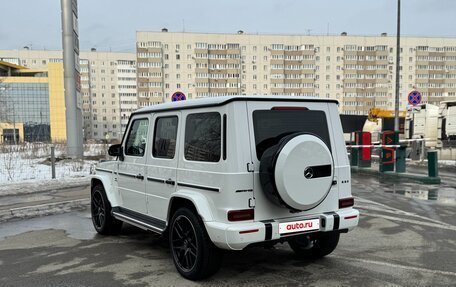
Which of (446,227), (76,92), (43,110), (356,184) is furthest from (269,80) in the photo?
(446,227)

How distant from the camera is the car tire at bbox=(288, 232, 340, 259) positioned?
16.6ft

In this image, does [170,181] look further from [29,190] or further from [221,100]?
[29,190]

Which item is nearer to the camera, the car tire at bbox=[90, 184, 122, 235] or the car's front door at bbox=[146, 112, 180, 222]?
the car's front door at bbox=[146, 112, 180, 222]

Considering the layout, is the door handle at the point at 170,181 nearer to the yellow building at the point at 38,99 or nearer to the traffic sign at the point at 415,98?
the traffic sign at the point at 415,98

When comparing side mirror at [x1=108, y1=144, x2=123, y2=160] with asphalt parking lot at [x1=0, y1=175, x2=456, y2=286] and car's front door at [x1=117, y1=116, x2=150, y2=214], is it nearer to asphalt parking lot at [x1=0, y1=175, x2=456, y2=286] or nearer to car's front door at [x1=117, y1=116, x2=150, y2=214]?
car's front door at [x1=117, y1=116, x2=150, y2=214]

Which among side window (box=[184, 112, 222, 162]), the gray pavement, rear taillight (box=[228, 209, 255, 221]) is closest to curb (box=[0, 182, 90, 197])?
the gray pavement

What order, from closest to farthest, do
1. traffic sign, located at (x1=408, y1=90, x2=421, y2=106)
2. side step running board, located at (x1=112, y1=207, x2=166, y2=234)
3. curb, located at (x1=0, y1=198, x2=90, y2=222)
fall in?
side step running board, located at (x1=112, y1=207, x2=166, y2=234) → curb, located at (x1=0, y1=198, x2=90, y2=222) → traffic sign, located at (x1=408, y1=90, x2=421, y2=106)

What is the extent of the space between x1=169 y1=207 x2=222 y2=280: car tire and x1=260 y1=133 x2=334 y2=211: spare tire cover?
0.82 m

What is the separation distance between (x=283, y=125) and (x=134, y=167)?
239cm

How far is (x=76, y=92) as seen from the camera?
814 inches

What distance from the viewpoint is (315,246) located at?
5148 mm

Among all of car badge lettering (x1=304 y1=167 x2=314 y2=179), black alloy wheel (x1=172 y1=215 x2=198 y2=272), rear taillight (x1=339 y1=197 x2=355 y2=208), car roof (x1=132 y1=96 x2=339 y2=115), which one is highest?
car roof (x1=132 y1=96 x2=339 y2=115)

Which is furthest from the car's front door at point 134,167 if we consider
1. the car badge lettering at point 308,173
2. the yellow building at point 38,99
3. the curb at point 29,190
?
the yellow building at point 38,99

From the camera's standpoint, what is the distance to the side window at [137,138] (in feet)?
18.3
